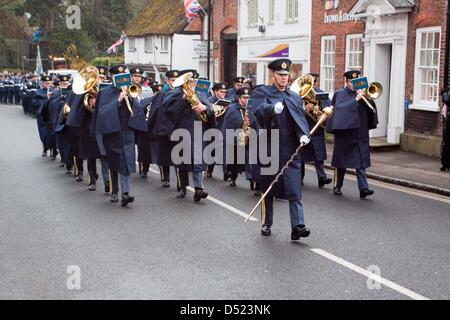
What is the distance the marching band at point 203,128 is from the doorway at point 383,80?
22.9ft

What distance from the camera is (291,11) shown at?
26625 millimetres

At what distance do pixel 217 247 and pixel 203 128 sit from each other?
164 inches

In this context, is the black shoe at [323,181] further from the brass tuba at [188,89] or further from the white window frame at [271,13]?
the white window frame at [271,13]

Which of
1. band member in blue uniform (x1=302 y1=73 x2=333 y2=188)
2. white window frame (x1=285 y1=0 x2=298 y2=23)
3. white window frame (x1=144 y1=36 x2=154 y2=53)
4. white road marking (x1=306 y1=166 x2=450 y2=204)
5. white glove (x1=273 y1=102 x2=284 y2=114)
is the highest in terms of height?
white window frame (x1=285 y1=0 x2=298 y2=23)

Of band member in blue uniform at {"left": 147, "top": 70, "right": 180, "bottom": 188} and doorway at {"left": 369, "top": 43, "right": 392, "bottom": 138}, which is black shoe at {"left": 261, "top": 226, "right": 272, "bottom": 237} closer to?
band member in blue uniform at {"left": 147, "top": 70, "right": 180, "bottom": 188}

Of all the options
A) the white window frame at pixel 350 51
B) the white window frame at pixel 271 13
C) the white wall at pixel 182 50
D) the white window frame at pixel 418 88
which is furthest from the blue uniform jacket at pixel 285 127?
the white wall at pixel 182 50

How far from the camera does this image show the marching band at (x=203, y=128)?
8.83 metres

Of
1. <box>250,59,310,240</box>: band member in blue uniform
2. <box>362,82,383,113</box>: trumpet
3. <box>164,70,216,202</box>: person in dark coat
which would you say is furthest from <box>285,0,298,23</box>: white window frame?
<box>250,59,310,240</box>: band member in blue uniform

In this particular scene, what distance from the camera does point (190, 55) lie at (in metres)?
44.8

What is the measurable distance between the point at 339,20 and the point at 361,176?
11429 millimetres

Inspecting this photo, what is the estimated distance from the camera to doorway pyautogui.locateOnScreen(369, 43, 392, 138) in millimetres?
20219

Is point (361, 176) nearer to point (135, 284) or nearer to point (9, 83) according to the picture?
point (135, 284)

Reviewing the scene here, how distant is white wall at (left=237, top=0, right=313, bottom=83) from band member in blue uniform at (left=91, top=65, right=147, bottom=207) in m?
14.7

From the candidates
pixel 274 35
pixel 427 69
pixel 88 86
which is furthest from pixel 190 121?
pixel 274 35
